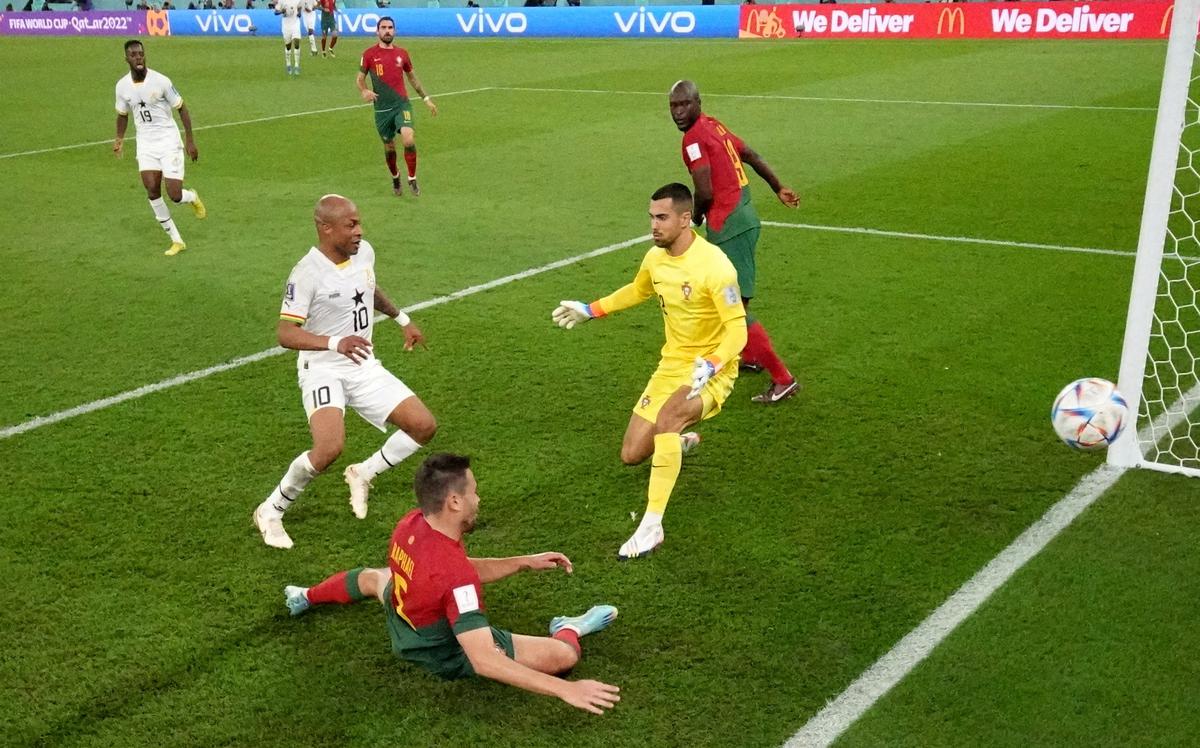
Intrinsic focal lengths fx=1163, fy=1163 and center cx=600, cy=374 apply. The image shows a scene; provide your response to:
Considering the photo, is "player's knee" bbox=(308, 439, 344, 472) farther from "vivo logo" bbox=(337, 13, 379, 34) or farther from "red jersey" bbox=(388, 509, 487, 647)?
"vivo logo" bbox=(337, 13, 379, 34)

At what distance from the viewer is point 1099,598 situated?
5.25m

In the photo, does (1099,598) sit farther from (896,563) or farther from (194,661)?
(194,661)

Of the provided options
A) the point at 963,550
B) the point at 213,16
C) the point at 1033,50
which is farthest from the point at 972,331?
the point at 213,16

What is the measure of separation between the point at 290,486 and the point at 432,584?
5.94 feet

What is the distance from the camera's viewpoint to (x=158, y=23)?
45.5 metres

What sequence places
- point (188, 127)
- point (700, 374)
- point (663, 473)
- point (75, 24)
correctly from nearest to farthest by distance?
point (700, 374) < point (663, 473) < point (188, 127) < point (75, 24)

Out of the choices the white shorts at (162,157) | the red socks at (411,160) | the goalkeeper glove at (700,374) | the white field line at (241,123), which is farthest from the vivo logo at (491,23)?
the goalkeeper glove at (700,374)

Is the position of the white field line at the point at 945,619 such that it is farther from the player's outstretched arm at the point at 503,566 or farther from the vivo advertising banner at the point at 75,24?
the vivo advertising banner at the point at 75,24

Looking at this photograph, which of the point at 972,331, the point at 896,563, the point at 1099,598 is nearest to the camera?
the point at 1099,598

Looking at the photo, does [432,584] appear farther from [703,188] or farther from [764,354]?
[703,188]

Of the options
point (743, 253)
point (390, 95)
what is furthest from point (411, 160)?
point (743, 253)

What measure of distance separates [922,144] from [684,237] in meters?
11.5

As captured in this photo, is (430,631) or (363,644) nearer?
(430,631)

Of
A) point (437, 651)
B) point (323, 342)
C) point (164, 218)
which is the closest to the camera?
point (437, 651)
